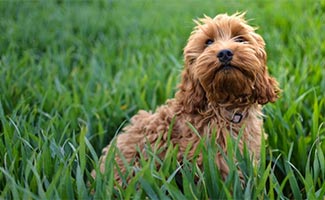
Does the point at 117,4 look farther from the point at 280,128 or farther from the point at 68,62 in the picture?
the point at 280,128

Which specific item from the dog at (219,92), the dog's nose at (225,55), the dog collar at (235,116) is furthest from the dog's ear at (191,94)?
Answer: the dog's nose at (225,55)

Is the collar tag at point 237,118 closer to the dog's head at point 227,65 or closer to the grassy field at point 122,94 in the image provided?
the dog's head at point 227,65

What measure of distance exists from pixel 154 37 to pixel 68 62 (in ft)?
4.69

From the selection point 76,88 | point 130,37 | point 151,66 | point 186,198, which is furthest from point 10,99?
point 130,37

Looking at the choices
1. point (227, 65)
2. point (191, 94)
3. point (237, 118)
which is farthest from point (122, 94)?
point (227, 65)

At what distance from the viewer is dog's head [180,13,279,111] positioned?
290cm

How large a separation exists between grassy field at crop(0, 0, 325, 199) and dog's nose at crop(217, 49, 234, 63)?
0.44m

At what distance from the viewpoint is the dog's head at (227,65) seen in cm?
290

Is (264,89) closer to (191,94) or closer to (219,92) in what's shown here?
(219,92)

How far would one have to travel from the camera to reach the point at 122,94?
461cm

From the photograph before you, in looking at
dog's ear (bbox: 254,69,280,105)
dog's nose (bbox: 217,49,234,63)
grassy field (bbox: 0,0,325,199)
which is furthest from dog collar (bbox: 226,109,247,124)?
dog's nose (bbox: 217,49,234,63)

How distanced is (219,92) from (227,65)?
21 centimetres

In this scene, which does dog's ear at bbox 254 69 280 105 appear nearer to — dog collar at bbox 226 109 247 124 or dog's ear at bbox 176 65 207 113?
dog collar at bbox 226 109 247 124

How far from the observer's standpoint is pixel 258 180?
110 inches
